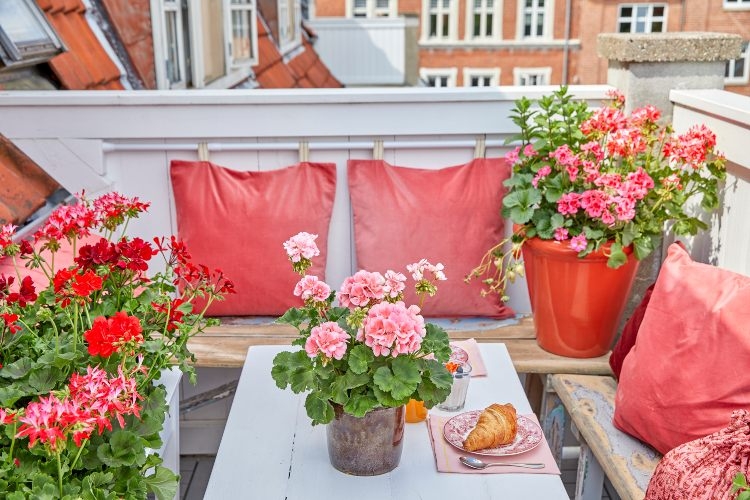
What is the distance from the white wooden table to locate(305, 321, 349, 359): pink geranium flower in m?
0.31

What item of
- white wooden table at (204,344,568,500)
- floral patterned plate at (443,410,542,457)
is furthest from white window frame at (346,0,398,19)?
floral patterned plate at (443,410,542,457)

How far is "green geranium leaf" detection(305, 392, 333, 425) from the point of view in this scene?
1546 mm

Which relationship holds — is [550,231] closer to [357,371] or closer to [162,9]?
[357,371]

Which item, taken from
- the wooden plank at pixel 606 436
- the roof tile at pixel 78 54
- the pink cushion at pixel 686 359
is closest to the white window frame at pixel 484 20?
the roof tile at pixel 78 54

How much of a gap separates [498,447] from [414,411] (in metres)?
0.22

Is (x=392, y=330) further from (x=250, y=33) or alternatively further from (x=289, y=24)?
(x=289, y=24)

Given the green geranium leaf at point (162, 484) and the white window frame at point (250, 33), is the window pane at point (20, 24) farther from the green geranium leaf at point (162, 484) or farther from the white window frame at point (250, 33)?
the white window frame at point (250, 33)

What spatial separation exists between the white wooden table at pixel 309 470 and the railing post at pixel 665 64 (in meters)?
1.27

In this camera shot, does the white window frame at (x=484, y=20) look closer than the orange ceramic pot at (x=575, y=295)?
No

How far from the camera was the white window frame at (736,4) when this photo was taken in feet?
68.2

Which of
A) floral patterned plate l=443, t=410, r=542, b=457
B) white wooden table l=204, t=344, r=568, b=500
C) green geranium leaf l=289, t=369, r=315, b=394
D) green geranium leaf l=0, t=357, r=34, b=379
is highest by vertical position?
green geranium leaf l=0, t=357, r=34, b=379

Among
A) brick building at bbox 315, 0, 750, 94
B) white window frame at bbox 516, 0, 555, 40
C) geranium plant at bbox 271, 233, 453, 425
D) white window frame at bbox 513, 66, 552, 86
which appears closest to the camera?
geranium plant at bbox 271, 233, 453, 425

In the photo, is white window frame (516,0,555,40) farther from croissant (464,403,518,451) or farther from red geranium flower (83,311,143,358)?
red geranium flower (83,311,143,358)

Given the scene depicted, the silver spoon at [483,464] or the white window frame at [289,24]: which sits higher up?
the white window frame at [289,24]
